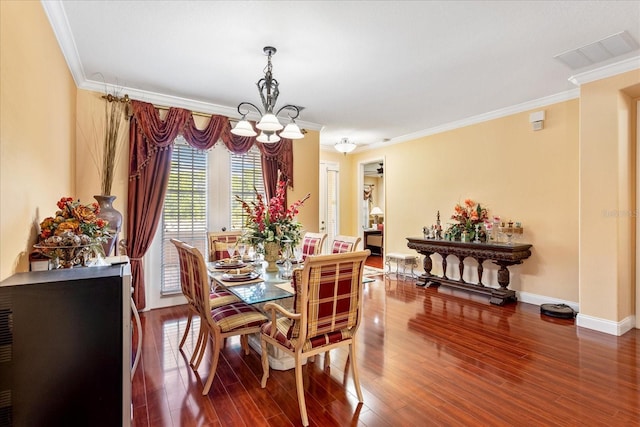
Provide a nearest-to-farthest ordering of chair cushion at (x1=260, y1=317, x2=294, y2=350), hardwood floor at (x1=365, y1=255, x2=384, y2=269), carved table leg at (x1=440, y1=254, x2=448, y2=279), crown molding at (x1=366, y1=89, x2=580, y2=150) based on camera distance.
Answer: chair cushion at (x1=260, y1=317, x2=294, y2=350), crown molding at (x1=366, y1=89, x2=580, y2=150), carved table leg at (x1=440, y1=254, x2=448, y2=279), hardwood floor at (x1=365, y1=255, x2=384, y2=269)

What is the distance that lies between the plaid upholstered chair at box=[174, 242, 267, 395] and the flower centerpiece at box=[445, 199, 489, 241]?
12.0 feet

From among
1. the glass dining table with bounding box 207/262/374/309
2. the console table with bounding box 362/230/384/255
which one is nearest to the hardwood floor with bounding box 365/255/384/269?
the console table with bounding box 362/230/384/255

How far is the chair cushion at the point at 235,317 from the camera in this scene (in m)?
2.46

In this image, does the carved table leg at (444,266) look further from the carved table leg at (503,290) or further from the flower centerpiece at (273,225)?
the flower centerpiece at (273,225)

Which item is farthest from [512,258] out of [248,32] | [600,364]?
[248,32]

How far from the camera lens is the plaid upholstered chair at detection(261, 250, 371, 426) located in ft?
6.48

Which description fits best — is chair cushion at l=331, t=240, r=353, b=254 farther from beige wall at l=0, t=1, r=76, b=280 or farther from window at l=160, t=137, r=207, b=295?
beige wall at l=0, t=1, r=76, b=280

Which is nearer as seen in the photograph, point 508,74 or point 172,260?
point 508,74

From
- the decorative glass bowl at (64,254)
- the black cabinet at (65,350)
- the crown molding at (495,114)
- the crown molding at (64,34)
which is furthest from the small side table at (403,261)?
the crown molding at (64,34)

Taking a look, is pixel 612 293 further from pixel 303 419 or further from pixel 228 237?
pixel 228 237

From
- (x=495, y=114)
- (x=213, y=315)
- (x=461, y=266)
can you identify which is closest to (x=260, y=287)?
(x=213, y=315)

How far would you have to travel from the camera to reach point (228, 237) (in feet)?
12.9

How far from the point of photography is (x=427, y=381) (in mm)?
2469

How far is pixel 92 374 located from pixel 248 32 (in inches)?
104
